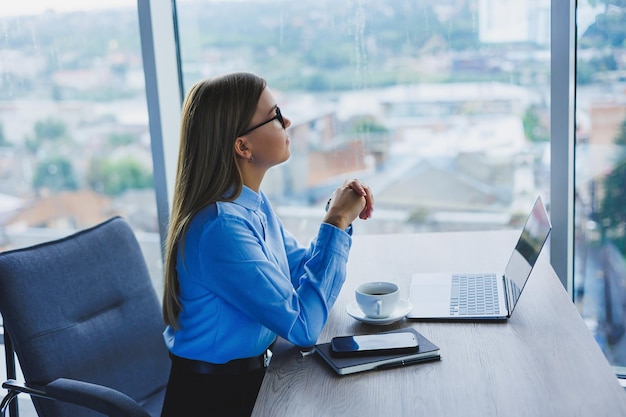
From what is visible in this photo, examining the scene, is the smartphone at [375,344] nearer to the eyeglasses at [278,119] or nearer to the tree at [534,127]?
the eyeglasses at [278,119]

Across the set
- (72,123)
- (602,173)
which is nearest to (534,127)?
(602,173)

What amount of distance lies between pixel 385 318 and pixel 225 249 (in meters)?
0.38

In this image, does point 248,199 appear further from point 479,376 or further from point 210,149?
point 479,376

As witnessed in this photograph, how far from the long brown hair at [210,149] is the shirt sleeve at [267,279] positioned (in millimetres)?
101

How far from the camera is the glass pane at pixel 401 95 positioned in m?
2.23

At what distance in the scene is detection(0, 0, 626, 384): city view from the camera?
217cm

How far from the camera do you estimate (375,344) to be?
1.37 metres

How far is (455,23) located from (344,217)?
0.99m

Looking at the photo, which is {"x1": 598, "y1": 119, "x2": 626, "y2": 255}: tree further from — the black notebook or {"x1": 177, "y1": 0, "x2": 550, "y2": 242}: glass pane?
the black notebook

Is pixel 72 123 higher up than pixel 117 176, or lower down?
higher up

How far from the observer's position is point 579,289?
7.39 ft

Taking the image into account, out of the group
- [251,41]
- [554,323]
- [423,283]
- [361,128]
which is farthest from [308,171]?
[554,323]

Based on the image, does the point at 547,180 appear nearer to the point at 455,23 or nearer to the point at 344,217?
the point at 455,23

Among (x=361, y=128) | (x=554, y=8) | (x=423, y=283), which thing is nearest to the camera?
(x=423, y=283)
